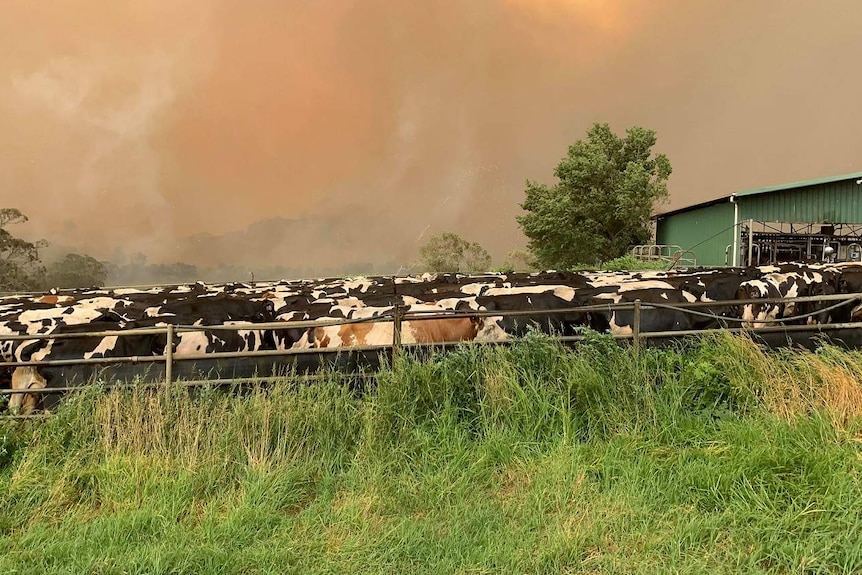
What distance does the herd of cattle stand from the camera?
5.90 m

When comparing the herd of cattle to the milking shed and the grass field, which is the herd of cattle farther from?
the milking shed

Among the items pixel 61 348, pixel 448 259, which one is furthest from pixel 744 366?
pixel 448 259

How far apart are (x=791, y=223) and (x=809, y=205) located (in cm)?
131

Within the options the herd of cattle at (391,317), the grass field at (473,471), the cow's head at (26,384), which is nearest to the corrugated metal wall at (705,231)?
the herd of cattle at (391,317)

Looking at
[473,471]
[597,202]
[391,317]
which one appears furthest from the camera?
[597,202]

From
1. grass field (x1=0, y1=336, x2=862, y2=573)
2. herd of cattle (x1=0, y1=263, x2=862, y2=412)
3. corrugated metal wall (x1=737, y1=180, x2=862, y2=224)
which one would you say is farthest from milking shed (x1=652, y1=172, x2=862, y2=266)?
grass field (x1=0, y1=336, x2=862, y2=573)

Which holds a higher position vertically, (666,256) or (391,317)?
(666,256)

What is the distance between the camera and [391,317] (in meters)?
5.24

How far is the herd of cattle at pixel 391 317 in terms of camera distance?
5.90 meters

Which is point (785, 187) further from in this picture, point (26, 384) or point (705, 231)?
point (26, 384)

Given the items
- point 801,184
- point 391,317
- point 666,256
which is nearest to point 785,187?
point 801,184

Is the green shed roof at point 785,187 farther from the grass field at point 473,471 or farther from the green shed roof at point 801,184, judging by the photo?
the grass field at point 473,471

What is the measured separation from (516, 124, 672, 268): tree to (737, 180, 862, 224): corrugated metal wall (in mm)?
6853

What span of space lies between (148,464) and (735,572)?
390cm
